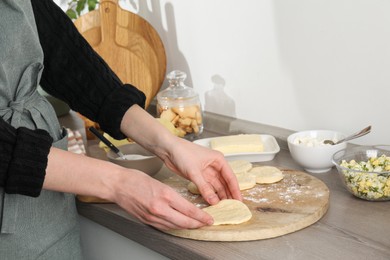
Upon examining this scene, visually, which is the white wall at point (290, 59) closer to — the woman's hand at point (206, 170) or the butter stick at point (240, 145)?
the butter stick at point (240, 145)

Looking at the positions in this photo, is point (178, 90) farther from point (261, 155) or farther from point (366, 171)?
point (366, 171)

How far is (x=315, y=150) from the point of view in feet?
4.17

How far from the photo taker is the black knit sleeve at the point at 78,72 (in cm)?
126

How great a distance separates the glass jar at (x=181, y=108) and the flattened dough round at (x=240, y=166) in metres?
0.31

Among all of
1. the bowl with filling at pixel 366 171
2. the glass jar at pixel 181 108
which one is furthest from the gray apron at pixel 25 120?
the bowl with filling at pixel 366 171

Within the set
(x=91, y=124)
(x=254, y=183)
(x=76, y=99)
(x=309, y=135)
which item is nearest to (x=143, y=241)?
(x=254, y=183)

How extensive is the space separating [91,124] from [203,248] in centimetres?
80

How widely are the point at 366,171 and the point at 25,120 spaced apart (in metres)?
0.65

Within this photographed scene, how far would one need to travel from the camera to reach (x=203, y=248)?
101cm

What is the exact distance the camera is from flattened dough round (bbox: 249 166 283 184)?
123 centimetres

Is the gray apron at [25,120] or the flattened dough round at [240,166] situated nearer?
the gray apron at [25,120]

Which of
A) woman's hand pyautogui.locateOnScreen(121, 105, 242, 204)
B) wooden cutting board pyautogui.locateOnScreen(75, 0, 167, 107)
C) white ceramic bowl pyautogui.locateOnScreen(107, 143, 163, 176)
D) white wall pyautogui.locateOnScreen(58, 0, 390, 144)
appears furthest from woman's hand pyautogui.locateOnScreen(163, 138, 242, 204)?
wooden cutting board pyautogui.locateOnScreen(75, 0, 167, 107)

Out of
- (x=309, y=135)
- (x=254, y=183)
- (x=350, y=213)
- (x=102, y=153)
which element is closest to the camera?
(x=350, y=213)

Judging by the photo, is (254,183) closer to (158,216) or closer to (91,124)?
(158,216)
